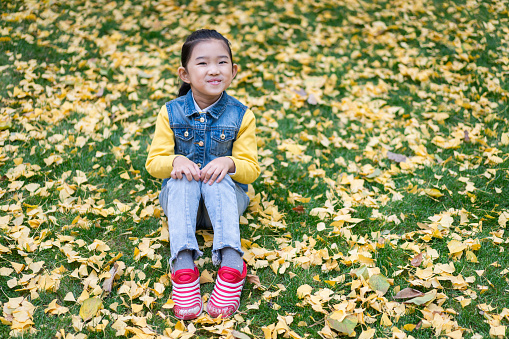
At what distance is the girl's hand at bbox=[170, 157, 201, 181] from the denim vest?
18 centimetres

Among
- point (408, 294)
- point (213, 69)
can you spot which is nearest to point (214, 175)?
point (213, 69)

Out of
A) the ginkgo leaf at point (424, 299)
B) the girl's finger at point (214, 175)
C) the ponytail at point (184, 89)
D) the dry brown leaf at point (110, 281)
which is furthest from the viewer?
the ponytail at point (184, 89)

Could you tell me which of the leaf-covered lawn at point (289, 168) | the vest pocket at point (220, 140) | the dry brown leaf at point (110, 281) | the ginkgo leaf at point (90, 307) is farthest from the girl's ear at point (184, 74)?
the ginkgo leaf at point (90, 307)

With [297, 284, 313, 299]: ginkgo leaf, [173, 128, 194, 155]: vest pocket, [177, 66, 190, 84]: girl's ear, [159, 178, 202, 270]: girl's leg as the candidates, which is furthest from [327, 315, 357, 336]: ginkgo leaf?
[177, 66, 190, 84]: girl's ear

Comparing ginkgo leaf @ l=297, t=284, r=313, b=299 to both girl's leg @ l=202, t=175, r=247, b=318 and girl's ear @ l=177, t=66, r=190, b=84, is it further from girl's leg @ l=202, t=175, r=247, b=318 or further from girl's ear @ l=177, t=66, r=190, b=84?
girl's ear @ l=177, t=66, r=190, b=84

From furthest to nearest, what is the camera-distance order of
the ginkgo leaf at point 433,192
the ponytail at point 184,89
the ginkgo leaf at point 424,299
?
the ginkgo leaf at point 433,192, the ponytail at point 184,89, the ginkgo leaf at point 424,299

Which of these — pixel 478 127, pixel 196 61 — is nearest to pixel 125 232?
pixel 196 61

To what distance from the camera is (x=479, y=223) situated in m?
2.74

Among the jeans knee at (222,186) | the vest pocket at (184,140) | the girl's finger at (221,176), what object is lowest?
the jeans knee at (222,186)

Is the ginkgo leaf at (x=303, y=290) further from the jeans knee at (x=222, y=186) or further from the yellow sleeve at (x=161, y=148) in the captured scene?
the yellow sleeve at (x=161, y=148)

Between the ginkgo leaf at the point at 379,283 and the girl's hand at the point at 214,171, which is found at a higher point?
the girl's hand at the point at 214,171

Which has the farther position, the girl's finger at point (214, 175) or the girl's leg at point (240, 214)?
the girl's finger at point (214, 175)

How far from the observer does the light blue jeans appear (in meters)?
2.34

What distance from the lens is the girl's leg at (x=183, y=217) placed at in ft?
7.62
